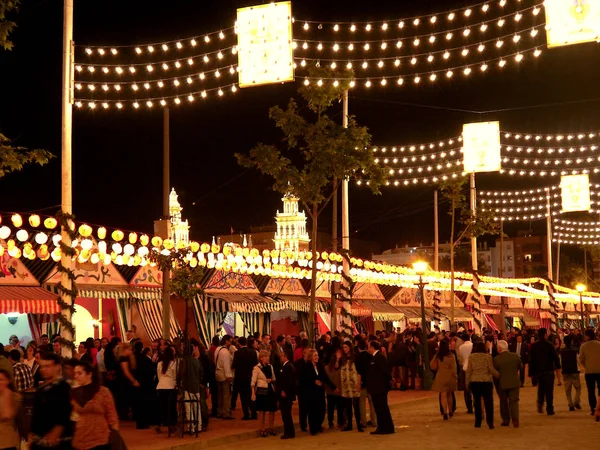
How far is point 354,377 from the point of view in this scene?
16.8m

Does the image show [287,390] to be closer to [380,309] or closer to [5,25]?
[5,25]

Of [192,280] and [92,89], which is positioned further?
[92,89]

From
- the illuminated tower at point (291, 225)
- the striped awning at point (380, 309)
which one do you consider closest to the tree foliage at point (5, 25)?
the striped awning at point (380, 309)

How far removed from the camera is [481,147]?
99.0 feet

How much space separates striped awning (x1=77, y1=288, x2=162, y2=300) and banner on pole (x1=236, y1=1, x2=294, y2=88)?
858 centimetres

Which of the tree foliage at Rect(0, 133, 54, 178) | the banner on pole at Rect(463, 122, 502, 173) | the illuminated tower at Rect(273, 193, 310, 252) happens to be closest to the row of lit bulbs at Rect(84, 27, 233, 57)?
the tree foliage at Rect(0, 133, 54, 178)

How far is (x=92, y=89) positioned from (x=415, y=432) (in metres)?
11.7

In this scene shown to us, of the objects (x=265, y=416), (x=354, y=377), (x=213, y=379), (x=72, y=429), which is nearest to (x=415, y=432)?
(x=354, y=377)

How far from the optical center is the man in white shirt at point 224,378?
19422mm

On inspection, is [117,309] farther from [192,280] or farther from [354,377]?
[354,377]

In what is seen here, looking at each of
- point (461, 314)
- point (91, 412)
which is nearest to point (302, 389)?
point (91, 412)

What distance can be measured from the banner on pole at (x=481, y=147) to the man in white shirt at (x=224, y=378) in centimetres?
1402

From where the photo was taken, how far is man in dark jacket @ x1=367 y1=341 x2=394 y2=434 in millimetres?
16391

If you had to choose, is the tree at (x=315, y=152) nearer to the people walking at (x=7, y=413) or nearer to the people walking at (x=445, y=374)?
the people walking at (x=445, y=374)
